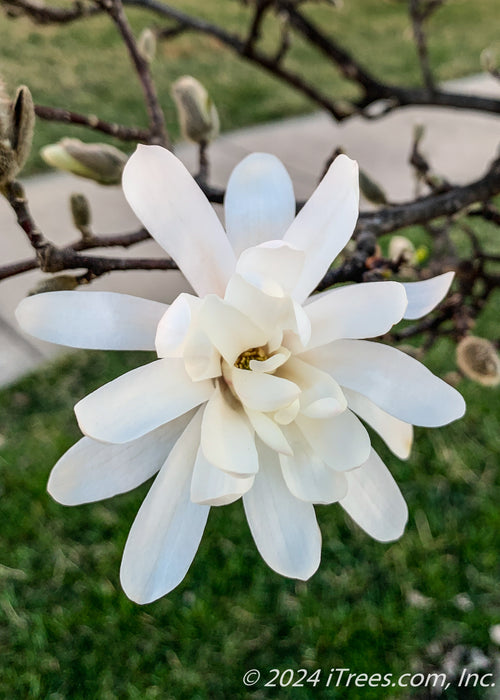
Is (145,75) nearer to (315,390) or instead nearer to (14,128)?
(14,128)

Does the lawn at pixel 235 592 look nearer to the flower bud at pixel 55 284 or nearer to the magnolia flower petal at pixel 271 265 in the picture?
the flower bud at pixel 55 284

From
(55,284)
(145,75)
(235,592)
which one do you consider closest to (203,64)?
(235,592)

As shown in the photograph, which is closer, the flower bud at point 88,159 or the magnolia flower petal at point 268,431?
the magnolia flower petal at point 268,431

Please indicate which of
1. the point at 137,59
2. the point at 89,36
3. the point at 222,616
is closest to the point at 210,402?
the point at 137,59

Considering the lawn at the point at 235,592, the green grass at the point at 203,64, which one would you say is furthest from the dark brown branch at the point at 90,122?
the green grass at the point at 203,64

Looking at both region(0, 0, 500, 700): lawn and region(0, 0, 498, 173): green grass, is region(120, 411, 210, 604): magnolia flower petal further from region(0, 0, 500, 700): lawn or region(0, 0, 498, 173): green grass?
region(0, 0, 498, 173): green grass

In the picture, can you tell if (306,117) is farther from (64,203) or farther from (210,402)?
(210,402)

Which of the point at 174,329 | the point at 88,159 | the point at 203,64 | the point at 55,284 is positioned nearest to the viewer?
the point at 174,329
